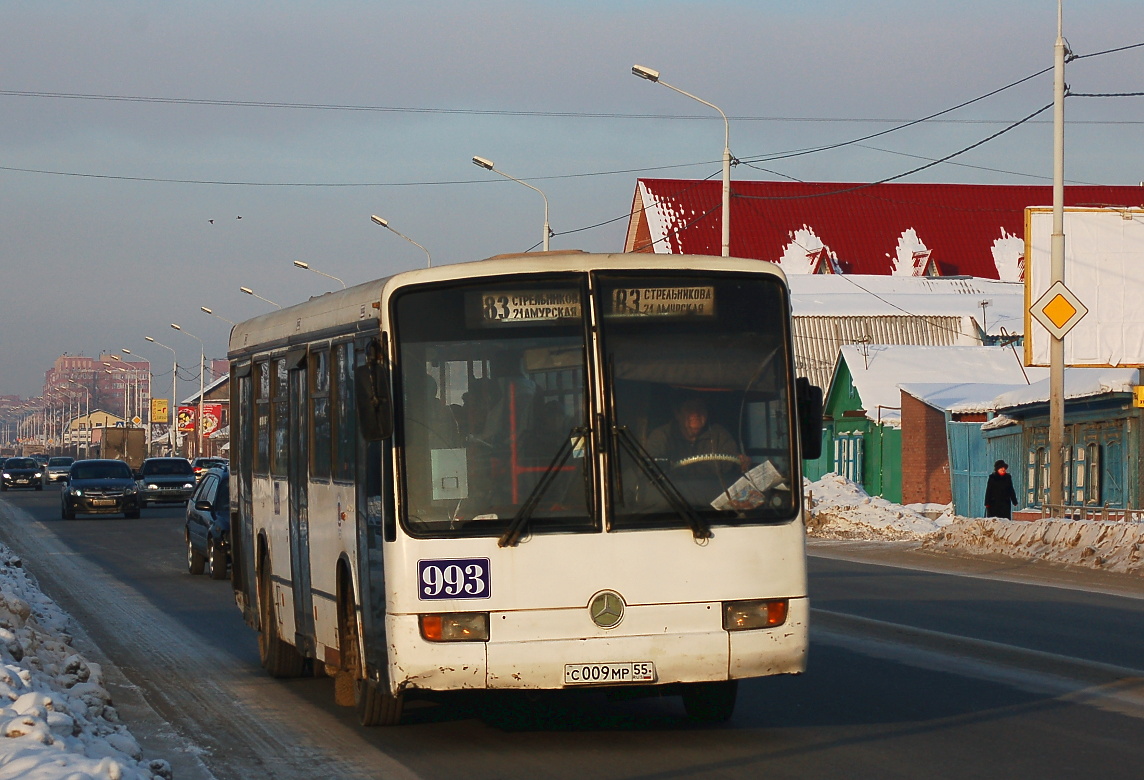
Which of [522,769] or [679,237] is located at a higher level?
[679,237]

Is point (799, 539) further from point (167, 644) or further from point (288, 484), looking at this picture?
point (167, 644)

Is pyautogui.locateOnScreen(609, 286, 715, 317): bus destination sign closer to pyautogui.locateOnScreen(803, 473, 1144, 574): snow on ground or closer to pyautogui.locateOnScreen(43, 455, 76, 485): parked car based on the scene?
pyautogui.locateOnScreen(803, 473, 1144, 574): snow on ground

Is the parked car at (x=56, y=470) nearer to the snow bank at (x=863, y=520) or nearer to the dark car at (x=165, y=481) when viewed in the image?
the dark car at (x=165, y=481)

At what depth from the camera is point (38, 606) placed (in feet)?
54.7

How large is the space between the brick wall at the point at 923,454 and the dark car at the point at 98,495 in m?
21.1

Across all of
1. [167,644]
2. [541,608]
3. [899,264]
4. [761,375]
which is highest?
[899,264]

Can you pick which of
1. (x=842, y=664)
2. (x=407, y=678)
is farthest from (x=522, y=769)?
(x=842, y=664)

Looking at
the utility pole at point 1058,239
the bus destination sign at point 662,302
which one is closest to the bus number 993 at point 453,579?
the bus destination sign at point 662,302

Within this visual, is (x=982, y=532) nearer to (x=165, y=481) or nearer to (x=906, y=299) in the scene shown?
(x=165, y=481)

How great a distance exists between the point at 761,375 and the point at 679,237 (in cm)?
6764

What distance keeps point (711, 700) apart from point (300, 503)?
3.16 m

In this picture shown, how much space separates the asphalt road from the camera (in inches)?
336

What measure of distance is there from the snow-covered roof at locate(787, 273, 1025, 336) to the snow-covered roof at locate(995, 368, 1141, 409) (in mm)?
24654

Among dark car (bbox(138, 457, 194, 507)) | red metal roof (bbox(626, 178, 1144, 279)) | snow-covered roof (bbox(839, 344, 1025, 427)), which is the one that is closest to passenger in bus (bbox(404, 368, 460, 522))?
snow-covered roof (bbox(839, 344, 1025, 427))
